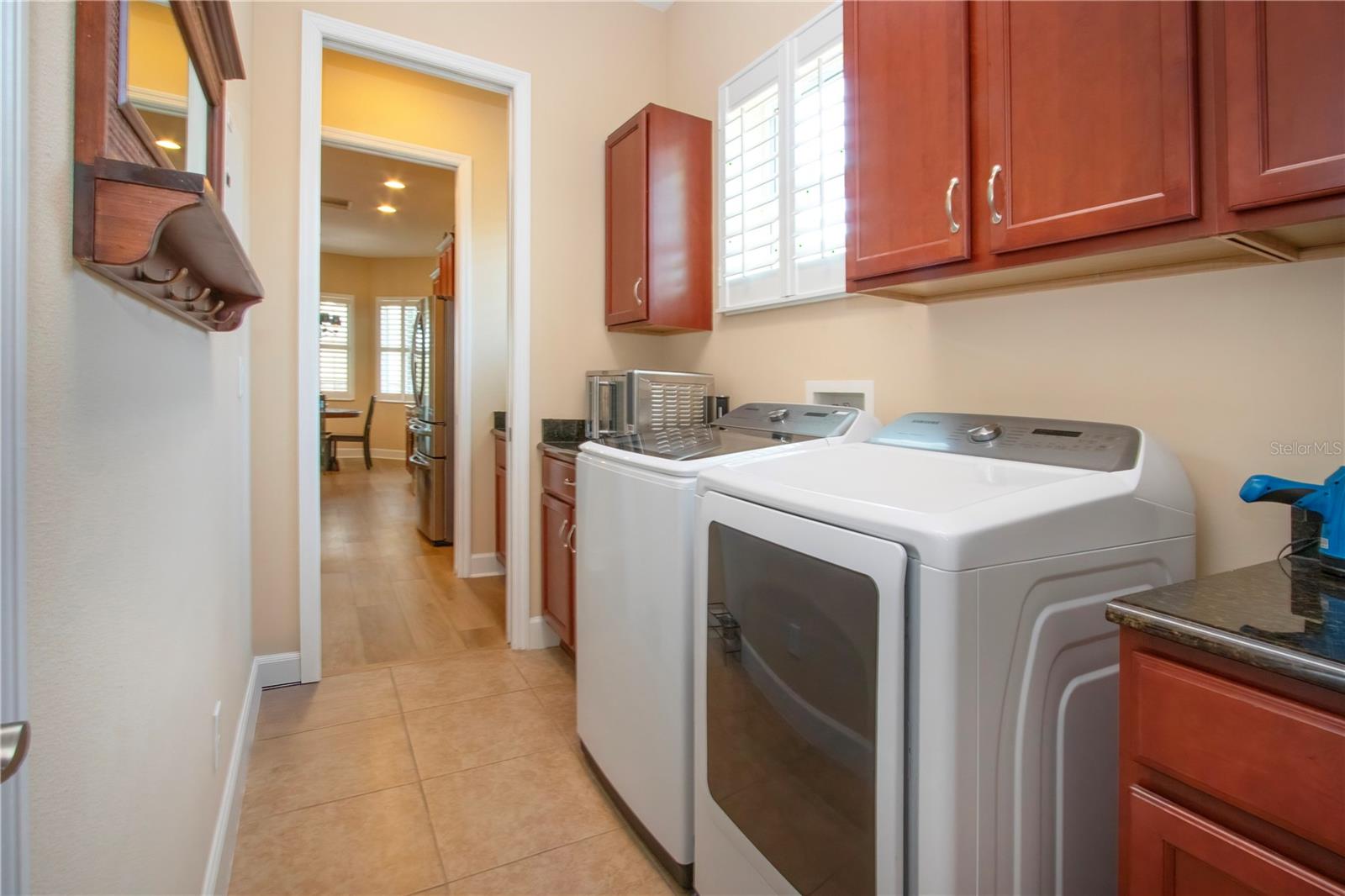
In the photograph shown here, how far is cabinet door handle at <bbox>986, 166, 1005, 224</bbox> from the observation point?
4.30ft

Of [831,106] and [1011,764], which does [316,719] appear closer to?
[1011,764]

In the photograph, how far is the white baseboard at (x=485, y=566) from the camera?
13.3ft

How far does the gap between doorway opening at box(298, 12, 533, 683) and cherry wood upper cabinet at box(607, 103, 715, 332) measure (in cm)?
51

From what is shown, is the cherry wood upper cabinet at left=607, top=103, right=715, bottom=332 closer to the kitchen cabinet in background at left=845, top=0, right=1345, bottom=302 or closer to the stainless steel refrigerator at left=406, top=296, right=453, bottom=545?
the kitchen cabinet in background at left=845, top=0, right=1345, bottom=302

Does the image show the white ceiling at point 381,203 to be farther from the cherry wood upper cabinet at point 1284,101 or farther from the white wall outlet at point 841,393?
the cherry wood upper cabinet at point 1284,101

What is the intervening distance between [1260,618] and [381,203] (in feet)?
24.8

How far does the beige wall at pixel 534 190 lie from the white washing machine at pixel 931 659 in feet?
6.38

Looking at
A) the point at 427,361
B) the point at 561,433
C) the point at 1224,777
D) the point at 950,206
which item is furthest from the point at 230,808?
the point at 427,361

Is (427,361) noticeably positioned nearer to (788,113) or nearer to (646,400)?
(646,400)

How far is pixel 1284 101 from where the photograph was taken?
3.03 feet

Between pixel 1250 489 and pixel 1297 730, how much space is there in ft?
1.85

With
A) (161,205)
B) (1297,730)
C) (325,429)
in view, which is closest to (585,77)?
(161,205)

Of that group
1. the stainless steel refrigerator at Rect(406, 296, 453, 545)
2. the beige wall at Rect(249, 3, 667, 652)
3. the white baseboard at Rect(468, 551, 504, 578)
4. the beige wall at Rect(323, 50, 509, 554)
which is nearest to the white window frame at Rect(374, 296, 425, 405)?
the stainless steel refrigerator at Rect(406, 296, 453, 545)

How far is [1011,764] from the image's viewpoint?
0.94 m
